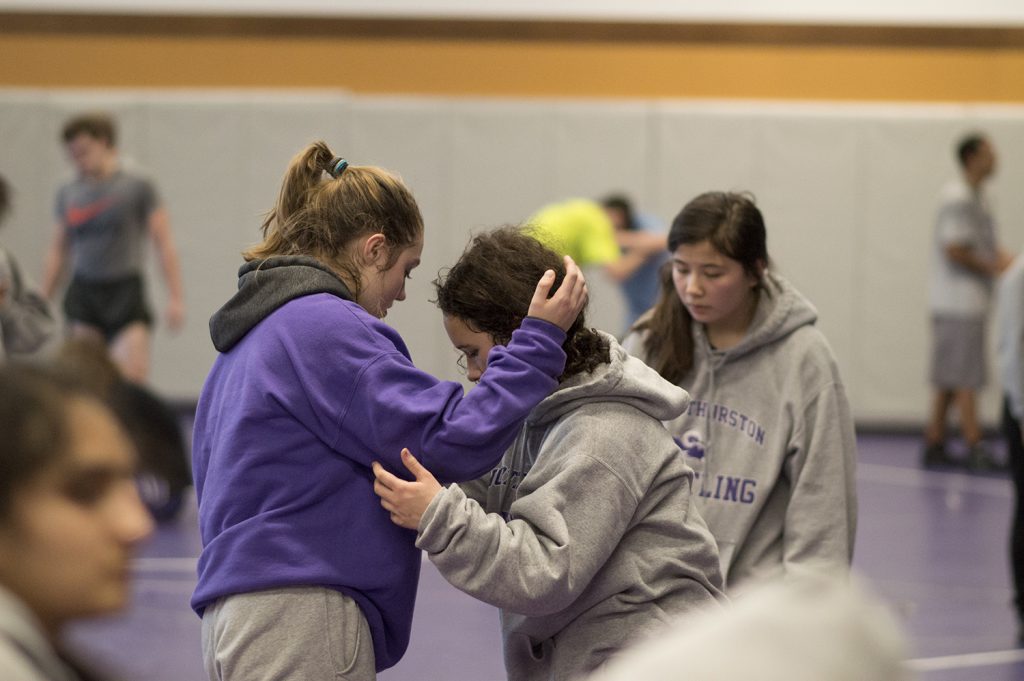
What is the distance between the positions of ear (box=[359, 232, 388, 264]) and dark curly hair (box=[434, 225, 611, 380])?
134mm

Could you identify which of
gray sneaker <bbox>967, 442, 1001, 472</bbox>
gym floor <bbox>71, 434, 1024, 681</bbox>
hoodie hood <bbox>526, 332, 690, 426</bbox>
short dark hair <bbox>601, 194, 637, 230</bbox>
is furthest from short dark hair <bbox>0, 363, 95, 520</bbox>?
gray sneaker <bbox>967, 442, 1001, 472</bbox>

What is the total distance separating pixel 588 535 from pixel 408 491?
13.5 inches

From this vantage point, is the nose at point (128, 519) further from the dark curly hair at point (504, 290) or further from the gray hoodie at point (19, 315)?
the gray hoodie at point (19, 315)

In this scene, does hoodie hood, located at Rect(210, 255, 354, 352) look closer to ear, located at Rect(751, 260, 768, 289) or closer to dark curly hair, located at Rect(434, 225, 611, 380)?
dark curly hair, located at Rect(434, 225, 611, 380)

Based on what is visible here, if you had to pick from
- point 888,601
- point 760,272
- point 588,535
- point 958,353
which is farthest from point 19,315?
point 958,353

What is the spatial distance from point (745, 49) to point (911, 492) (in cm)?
495

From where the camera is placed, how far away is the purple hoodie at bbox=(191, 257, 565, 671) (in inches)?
90.0

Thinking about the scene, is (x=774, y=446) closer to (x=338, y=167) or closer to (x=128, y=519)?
(x=338, y=167)

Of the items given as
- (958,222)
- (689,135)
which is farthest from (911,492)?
(689,135)

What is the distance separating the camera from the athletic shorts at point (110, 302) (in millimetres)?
8062

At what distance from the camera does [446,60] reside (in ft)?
39.1

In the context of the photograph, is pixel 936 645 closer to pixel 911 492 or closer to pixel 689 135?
pixel 911 492

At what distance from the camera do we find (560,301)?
235cm

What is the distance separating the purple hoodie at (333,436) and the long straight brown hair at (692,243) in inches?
44.3
